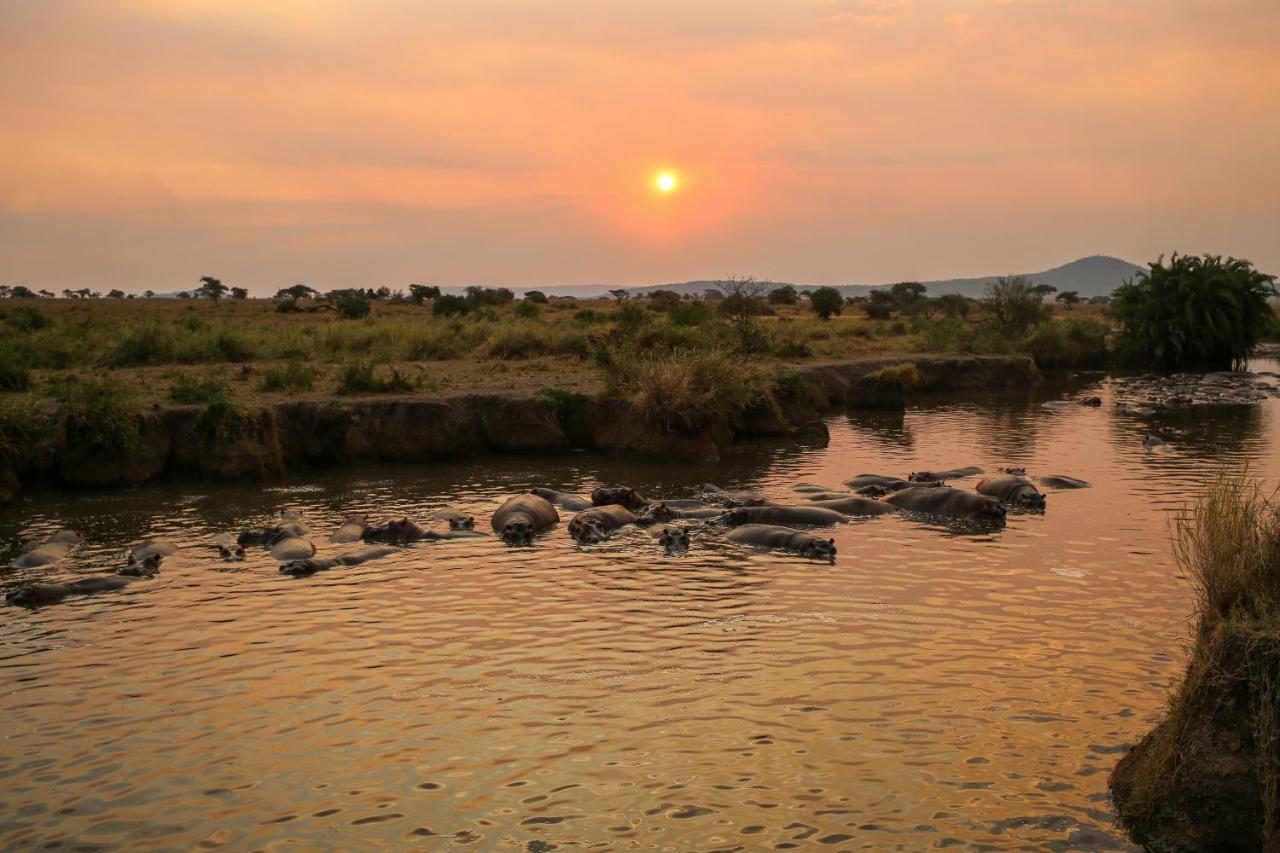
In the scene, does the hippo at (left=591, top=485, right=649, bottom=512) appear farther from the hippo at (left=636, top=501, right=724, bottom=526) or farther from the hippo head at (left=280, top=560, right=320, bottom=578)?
the hippo head at (left=280, top=560, right=320, bottom=578)

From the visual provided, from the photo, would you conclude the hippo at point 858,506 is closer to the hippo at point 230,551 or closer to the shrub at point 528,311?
the hippo at point 230,551

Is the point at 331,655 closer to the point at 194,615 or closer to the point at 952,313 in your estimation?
the point at 194,615

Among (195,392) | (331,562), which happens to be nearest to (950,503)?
(331,562)

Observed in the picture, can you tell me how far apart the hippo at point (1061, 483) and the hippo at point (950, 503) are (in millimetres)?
2279

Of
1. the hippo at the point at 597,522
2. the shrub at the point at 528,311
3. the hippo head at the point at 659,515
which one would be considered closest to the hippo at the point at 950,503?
the hippo head at the point at 659,515

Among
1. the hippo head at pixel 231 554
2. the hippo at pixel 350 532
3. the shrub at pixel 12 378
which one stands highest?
the shrub at pixel 12 378

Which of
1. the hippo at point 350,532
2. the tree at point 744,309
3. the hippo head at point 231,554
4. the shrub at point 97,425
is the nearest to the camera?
the hippo head at point 231,554

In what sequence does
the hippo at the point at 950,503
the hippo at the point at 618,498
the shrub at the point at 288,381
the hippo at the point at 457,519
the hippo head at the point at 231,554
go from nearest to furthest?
the hippo head at the point at 231,554
the hippo at the point at 950,503
the hippo at the point at 457,519
the hippo at the point at 618,498
the shrub at the point at 288,381

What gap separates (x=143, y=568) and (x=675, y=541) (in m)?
6.99

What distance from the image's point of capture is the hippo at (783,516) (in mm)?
16438

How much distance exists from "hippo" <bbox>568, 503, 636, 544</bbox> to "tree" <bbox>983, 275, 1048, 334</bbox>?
38447 millimetres

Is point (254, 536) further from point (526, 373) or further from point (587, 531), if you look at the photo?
point (526, 373)

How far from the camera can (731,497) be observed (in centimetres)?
1855

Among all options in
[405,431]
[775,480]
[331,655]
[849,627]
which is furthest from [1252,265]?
[331,655]
